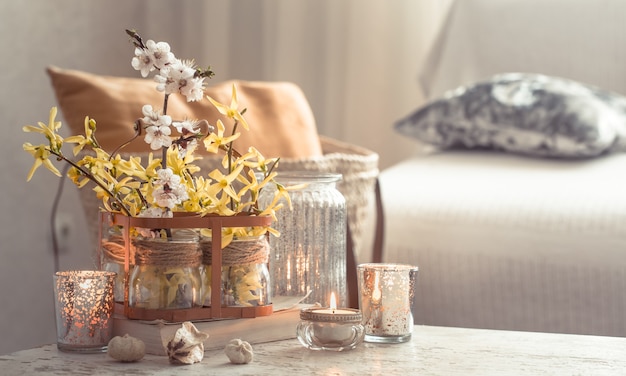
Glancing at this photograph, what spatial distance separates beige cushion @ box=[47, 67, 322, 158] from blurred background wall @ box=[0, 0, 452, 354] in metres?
0.85

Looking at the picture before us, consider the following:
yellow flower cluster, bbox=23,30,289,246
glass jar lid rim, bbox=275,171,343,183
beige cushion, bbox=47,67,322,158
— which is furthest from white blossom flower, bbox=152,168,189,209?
beige cushion, bbox=47,67,322,158

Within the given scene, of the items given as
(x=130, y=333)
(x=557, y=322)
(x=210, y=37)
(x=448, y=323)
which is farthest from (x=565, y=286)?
(x=210, y=37)

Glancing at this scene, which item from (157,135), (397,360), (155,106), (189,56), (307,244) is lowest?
(397,360)

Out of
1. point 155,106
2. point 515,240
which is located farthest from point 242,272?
point 515,240

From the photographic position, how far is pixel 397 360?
2.76 ft

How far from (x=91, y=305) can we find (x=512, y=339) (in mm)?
436

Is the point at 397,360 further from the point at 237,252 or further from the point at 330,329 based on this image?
the point at 237,252

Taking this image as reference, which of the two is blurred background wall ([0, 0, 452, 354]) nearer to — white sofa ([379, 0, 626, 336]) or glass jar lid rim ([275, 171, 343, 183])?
white sofa ([379, 0, 626, 336])

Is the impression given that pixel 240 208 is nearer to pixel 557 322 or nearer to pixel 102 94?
pixel 102 94

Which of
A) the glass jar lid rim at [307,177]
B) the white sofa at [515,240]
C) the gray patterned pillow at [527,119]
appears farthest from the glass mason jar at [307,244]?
the gray patterned pillow at [527,119]

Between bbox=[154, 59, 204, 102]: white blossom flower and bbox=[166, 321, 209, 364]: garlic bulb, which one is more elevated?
bbox=[154, 59, 204, 102]: white blossom flower

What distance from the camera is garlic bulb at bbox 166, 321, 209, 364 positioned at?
2.63ft

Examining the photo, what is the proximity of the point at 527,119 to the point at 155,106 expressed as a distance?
36.7 inches

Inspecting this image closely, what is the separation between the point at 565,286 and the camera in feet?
5.08
